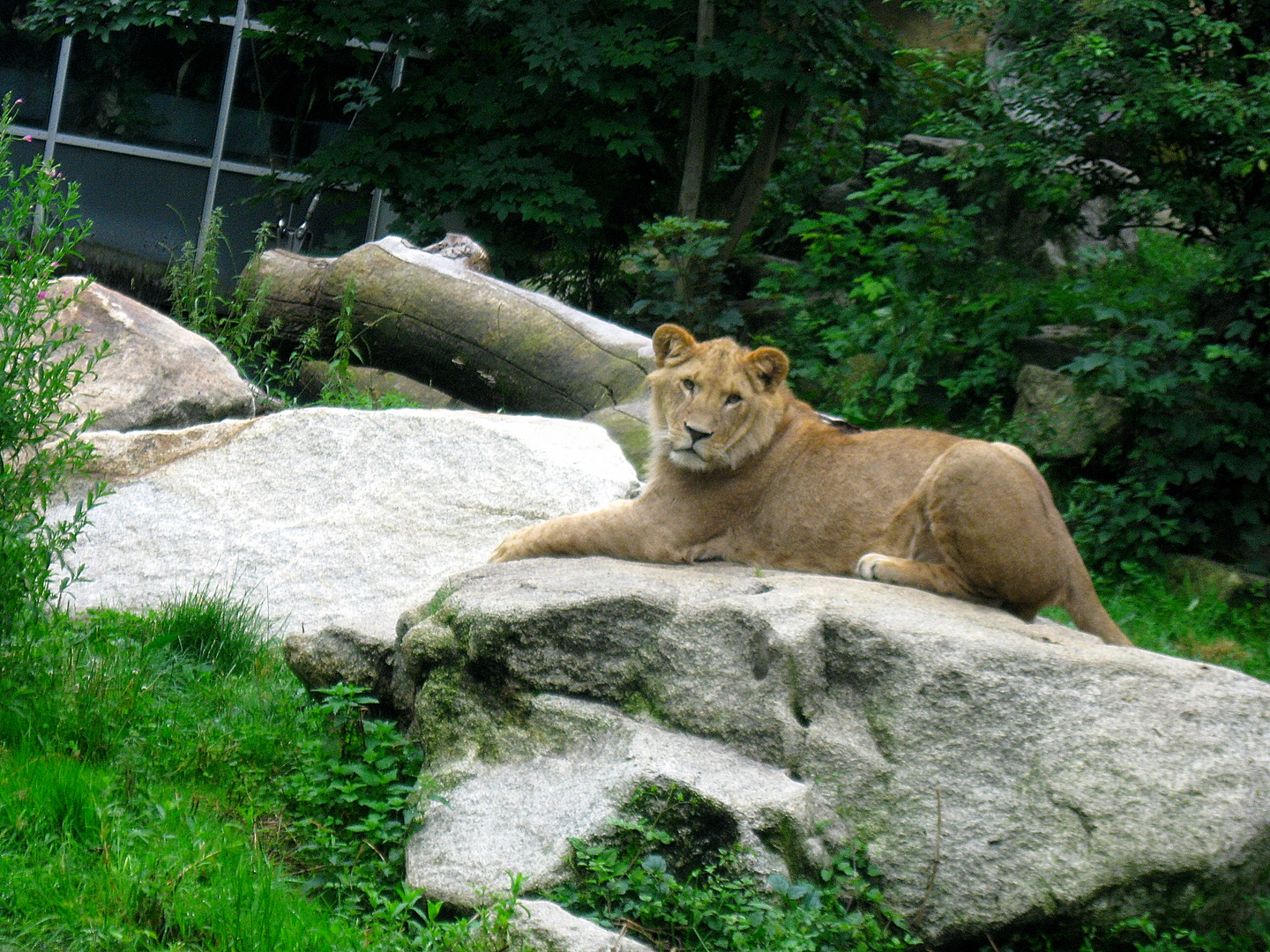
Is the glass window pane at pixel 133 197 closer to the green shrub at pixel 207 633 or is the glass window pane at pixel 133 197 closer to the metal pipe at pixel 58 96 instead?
the metal pipe at pixel 58 96

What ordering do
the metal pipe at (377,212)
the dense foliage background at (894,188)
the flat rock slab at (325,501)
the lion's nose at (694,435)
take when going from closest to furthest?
the lion's nose at (694,435) → the flat rock slab at (325,501) → the dense foliage background at (894,188) → the metal pipe at (377,212)

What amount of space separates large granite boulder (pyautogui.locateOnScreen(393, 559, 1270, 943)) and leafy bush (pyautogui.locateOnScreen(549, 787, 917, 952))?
7cm

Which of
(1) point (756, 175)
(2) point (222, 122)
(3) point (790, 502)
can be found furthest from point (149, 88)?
(3) point (790, 502)

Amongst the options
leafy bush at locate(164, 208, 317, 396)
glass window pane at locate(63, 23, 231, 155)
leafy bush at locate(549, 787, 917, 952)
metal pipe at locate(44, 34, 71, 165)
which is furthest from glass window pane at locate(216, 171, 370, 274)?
leafy bush at locate(549, 787, 917, 952)

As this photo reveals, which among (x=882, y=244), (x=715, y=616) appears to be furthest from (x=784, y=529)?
(x=882, y=244)

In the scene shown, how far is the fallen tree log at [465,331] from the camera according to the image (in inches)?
364

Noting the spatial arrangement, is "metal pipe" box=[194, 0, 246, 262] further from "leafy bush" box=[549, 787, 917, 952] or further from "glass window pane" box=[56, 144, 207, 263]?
"leafy bush" box=[549, 787, 917, 952]

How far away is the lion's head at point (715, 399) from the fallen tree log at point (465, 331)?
2.91 metres

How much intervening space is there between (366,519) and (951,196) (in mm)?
8519

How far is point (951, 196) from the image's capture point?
13.1m

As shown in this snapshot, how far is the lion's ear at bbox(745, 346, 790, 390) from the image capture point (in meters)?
5.75

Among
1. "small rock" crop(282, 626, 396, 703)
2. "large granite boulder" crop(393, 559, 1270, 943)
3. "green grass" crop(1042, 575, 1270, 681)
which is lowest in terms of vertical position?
"small rock" crop(282, 626, 396, 703)

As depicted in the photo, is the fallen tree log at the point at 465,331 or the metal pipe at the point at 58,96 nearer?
the fallen tree log at the point at 465,331

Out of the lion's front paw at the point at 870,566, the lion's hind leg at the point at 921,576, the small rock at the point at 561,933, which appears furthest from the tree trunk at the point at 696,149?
the small rock at the point at 561,933
